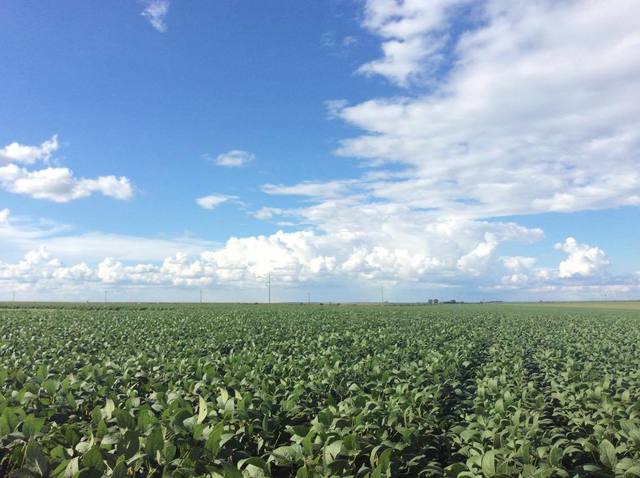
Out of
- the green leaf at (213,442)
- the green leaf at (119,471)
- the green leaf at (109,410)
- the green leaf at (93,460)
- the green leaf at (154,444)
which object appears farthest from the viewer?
the green leaf at (109,410)

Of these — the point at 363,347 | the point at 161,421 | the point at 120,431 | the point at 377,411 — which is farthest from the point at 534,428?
the point at 363,347

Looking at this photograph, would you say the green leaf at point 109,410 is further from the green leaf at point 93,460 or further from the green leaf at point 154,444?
the green leaf at point 93,460

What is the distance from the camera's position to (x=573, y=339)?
2084cm

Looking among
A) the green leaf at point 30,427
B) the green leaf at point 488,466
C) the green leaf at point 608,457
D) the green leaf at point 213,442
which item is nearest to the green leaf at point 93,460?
the green leaf at point 213,442

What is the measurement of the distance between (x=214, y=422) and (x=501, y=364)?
9.08 m

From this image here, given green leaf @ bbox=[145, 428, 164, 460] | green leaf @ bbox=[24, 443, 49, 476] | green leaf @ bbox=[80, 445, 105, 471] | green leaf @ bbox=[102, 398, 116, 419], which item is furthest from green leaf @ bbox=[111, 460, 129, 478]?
green leaf @ bbox=[102, 398, 116, 419]

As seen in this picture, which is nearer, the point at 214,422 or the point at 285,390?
the point at 214,422

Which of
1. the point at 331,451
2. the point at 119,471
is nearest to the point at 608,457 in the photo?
the point at 331,451

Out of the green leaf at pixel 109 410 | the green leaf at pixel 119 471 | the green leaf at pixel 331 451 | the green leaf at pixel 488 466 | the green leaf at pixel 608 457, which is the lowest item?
the green leaf at pixel 608 457

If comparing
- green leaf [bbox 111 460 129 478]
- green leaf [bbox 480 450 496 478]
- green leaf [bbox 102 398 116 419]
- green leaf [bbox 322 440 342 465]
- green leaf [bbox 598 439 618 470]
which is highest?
green leaf [bbox 111 460 129 478]

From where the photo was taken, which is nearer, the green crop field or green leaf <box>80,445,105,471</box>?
green leaf <box>80,445,105,471</box>

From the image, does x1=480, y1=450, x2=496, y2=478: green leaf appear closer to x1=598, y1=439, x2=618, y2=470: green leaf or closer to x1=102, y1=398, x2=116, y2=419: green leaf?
x1=598, y1=439, x2=618, y2=470: green leaf

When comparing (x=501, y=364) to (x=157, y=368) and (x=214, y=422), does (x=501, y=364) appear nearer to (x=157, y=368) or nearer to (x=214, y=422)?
(x=157, y=368)

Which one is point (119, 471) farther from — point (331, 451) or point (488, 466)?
point (488, 466)
